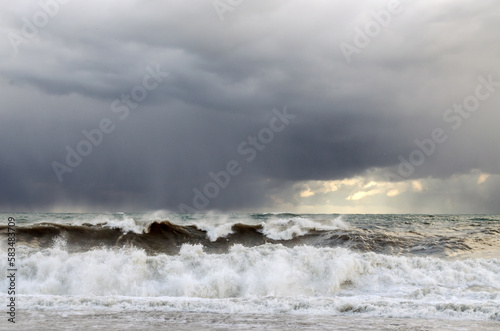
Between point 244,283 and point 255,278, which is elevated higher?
point 255,278

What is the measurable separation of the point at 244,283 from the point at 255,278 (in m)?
0.49

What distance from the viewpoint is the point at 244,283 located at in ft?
47.1

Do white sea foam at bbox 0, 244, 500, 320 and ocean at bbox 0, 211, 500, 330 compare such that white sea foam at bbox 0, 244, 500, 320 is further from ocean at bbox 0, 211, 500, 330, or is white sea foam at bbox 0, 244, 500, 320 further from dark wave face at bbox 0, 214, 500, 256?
dark wave face at bbox 0, 214, 500, 256

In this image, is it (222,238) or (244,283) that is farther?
(222,238)

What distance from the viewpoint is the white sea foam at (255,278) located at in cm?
1273

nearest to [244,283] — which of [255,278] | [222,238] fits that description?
[255,278]

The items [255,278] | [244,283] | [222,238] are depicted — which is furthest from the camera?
[222,238]

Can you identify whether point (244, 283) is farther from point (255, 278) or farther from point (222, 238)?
point (222, 238)

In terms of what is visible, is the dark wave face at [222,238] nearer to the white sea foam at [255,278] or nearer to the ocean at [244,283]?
the ocean at [244,283]

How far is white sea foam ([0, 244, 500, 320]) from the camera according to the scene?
12.7 m

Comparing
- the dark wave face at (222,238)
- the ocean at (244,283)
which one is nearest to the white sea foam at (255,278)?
the ocean at (244,283)

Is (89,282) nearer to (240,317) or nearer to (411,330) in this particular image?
(240,317)

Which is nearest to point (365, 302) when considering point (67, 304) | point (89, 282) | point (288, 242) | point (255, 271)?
point (255, 271)

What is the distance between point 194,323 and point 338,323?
10.5 ft
